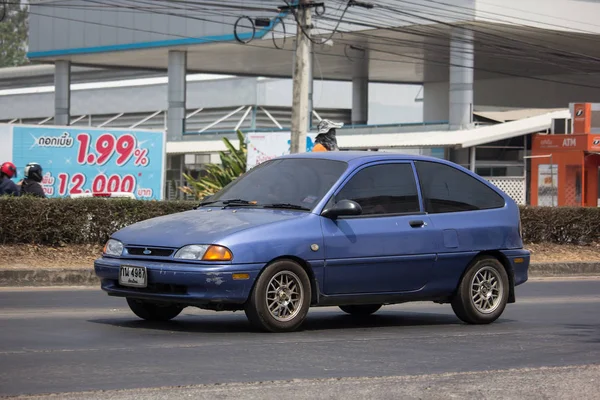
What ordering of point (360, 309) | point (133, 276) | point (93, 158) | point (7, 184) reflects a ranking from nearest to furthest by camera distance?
point (133, 276), point (360, 309), point (7, 184), point (93, 158)

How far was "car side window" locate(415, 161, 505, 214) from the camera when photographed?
10.5 m

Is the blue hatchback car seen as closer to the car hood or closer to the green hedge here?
the car hood

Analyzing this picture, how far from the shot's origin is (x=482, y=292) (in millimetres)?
10625

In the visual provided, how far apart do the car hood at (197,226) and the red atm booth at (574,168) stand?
2167cm

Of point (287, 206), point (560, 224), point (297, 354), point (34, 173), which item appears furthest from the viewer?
point (560, 224)

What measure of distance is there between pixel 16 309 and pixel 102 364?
13.6 ft

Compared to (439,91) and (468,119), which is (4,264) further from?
(439,91)

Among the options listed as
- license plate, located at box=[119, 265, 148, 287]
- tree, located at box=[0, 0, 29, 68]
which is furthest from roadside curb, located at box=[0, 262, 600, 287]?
tree, located at box=[0, 0, 29, 68]

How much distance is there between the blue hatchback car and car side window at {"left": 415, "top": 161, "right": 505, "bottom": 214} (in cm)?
1

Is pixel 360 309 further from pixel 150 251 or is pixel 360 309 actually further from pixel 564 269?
pixel 564 269

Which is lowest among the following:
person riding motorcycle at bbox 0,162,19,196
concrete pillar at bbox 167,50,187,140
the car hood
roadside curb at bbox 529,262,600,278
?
roadside curb at bbox 529,262,600,278

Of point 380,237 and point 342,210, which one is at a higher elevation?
point 342,210

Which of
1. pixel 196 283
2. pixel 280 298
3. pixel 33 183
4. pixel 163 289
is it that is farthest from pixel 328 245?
pixel 33 183

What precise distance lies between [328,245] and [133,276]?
1621 millimetres
